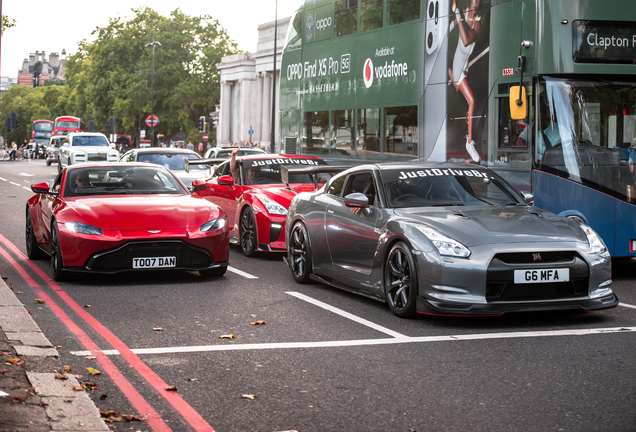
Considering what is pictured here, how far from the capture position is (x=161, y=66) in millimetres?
84812

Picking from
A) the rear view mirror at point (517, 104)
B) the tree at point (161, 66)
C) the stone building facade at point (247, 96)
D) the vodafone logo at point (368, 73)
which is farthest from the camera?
the tree at point (161, 66)

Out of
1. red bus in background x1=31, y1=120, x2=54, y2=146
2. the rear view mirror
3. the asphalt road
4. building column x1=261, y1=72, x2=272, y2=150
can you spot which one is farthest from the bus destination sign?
red bus in background x1=31, y1=120, x2=54, y2=146

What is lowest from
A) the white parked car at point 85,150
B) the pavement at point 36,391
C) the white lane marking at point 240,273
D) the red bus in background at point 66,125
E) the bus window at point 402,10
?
the white lane marking at point 240,273

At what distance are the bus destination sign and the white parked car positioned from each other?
32229mm

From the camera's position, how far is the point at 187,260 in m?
9.55

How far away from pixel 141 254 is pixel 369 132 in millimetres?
6273

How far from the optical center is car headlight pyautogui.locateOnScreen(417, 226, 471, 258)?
6957mm

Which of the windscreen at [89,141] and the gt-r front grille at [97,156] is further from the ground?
the windscreen at [89,141]

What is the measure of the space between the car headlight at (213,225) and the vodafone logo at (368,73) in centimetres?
556

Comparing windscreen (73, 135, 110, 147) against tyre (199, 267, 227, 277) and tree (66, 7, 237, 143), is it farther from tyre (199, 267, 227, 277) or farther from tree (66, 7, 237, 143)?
tree (66, 7, 237, 143)

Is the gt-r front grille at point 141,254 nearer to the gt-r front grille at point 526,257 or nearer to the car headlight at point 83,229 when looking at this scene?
the car headlight at point 83,229

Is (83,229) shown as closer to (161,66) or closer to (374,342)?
(374,342)

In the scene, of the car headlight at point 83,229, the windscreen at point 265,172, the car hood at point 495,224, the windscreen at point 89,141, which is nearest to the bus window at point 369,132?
the windscreen at point 265,172

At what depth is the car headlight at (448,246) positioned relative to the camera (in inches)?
274
